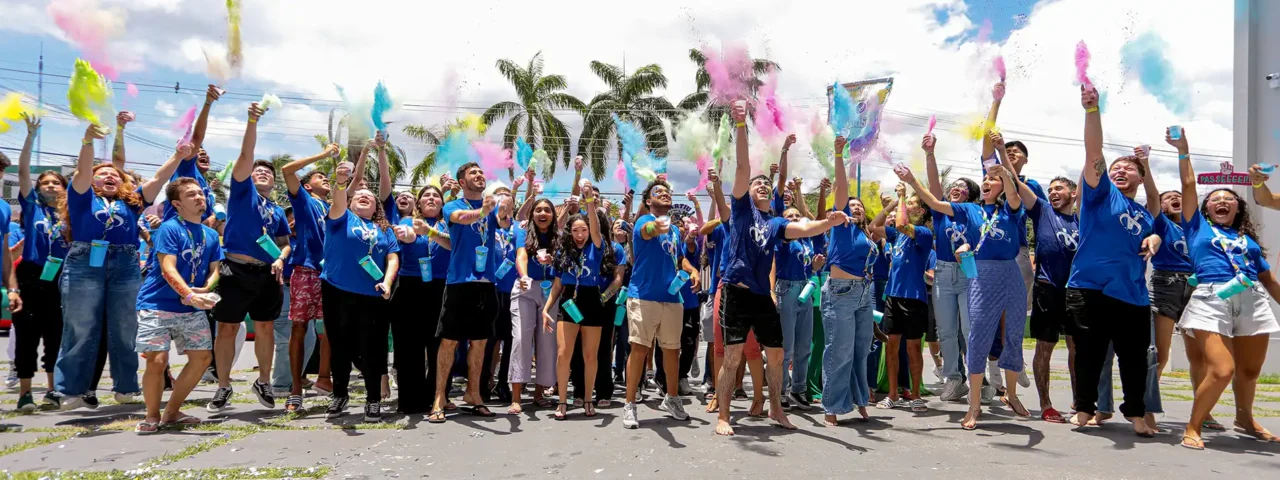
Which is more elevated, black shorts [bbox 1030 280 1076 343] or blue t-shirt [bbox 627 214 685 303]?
blue t-shirt [bbox 627 214 685 303]

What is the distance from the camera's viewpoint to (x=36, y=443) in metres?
4.67

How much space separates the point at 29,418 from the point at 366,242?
2.91 metres

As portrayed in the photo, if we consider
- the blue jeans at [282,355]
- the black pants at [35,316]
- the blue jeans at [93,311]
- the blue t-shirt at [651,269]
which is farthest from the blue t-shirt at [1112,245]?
the black pants at [35,316]

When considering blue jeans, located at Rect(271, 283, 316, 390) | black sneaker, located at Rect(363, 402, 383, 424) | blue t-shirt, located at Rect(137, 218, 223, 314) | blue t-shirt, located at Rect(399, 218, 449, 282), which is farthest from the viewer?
blue jeans, located at Rect(271, 283, 316, 390)

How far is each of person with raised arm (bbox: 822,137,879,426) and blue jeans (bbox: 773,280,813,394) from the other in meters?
0.18

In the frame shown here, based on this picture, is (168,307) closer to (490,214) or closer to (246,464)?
(246,464)

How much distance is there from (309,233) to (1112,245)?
6.47 meters

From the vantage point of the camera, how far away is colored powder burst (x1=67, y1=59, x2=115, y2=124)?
5.27m

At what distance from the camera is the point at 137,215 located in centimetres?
599

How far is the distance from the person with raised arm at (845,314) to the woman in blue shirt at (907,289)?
71cm

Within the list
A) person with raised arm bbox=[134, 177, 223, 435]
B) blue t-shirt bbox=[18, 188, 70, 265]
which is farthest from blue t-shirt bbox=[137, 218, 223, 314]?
blue t-shirt bbox=[18, 188, 70, 265]

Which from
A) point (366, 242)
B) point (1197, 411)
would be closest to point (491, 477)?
point (366, 242)

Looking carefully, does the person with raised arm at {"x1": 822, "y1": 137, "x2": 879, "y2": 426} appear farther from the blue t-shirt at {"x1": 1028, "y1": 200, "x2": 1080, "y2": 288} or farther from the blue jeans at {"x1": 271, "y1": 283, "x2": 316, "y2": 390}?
the blue jeans at {"x1": 271, "y1": 283, "x2": 316, "y2": 390}

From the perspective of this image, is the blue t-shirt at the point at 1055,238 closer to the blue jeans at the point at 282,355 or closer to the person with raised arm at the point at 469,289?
the person with raised arm at the point at 469,289
